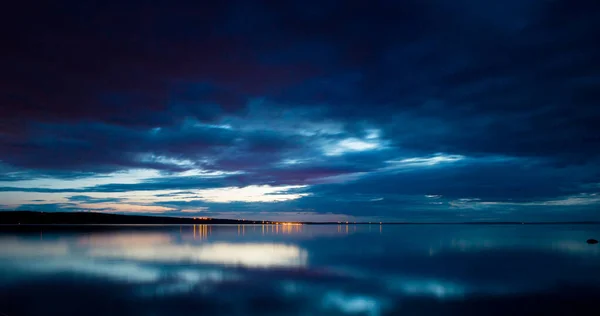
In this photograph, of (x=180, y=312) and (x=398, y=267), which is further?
(x=398, y=267)

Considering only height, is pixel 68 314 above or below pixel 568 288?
above

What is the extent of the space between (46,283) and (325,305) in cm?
1609

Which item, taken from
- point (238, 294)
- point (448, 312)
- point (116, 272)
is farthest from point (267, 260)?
point (448, 312)

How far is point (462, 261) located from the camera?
35688mm

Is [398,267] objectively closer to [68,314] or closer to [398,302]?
[398,302]

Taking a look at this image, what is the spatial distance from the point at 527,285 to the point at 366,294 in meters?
10.3

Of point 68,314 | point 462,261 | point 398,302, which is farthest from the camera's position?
point 462,261

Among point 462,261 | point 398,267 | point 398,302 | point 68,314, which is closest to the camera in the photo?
point 68,314

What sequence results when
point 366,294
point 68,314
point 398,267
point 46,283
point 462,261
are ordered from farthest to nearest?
1. point 462,261
2. point 398,267
3. point 46,283
4. point 366,294
5. point 68,314

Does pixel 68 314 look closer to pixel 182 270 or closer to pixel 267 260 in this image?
pixel 182 270

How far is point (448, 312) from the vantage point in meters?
17.0

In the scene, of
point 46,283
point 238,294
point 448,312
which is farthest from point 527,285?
point 46,283

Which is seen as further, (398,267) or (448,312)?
(398,267)

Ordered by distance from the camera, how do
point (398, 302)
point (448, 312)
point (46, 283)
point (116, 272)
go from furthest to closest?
point (116, 272) < point (46, 283) < point (398, 302) < point (448, 312)
